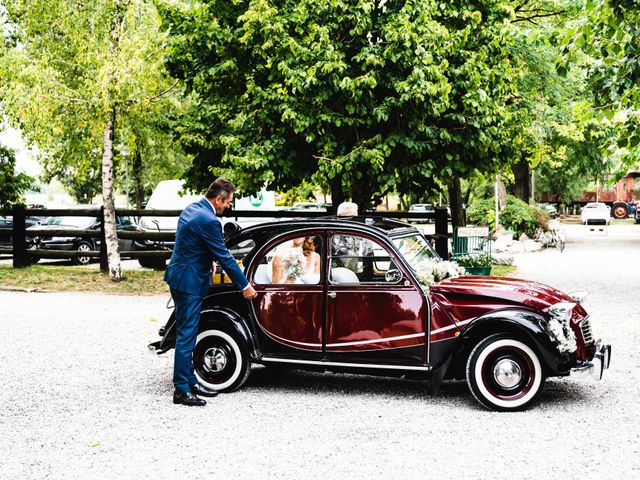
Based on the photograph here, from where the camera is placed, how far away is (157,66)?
15.6 m

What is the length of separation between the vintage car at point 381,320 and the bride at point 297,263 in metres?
0.01

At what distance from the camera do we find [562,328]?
6.38m

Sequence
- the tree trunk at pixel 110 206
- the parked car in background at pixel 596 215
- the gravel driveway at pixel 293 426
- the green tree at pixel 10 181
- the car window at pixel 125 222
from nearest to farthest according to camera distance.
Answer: the gravel driveway at pixel 293 426 → the tree trunk at pixel 110 206 → the green tree at pixel 10 181 → the car window at pixel 125 222 → the parked car in background at pixel 596 215

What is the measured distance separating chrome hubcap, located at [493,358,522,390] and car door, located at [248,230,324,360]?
5.14ft

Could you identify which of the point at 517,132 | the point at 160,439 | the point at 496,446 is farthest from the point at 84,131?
the point at 496,446

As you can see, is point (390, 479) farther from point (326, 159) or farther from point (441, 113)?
point (441, 113)

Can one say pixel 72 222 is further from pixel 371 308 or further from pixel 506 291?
pixel 506 291

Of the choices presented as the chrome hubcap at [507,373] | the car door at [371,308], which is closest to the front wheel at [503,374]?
the chrome hubcap at [507,373]

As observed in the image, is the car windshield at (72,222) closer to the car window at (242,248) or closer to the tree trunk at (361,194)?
the tree trunk at (361,194)

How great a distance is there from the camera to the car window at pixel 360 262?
6.89 meters

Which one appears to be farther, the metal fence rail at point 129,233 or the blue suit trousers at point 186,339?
the metal fence rail at point 129,233

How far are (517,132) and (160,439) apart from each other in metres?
11.3

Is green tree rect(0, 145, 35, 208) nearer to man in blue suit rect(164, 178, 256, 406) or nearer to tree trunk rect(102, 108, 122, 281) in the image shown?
tree trunk rect(102, 108, 122, 281)

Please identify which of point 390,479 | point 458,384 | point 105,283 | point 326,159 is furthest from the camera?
point 105,283
